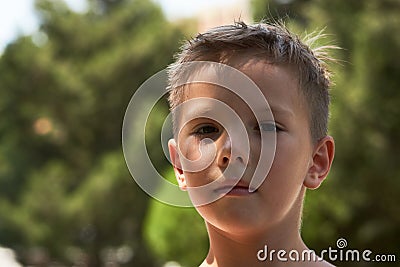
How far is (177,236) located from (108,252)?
2.49 feet

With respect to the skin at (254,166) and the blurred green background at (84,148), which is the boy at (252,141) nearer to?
the skin at (254,166)

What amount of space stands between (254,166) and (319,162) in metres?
0.06

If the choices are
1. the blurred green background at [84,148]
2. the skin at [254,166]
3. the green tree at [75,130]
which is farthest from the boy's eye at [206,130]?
the green tree at [75,130]

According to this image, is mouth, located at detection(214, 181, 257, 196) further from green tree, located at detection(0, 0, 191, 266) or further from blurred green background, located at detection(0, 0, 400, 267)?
green tree, located at detection(0, 0, 191, 266)

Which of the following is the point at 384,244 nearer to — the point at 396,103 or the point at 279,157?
the point at 396,103

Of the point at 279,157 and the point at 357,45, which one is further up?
the point at 357,45

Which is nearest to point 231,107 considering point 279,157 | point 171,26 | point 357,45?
point 279,157

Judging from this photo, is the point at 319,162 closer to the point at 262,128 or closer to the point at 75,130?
the point at 262,128

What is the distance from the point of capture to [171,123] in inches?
17.8

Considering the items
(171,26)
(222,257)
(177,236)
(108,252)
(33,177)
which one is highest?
(171,26)

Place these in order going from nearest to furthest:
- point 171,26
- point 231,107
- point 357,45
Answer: point 231,107
point 357,45
point 171,26

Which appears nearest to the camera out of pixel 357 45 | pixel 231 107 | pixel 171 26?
pixel 231 107

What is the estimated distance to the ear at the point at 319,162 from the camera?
1.44 ft

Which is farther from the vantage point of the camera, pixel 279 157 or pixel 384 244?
pixel 384 244
